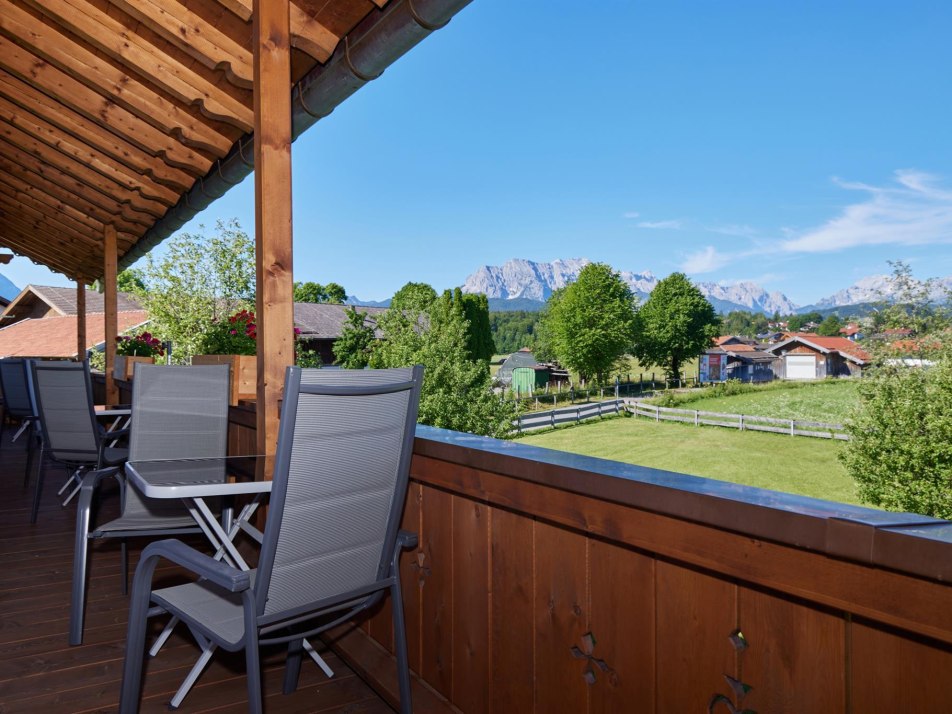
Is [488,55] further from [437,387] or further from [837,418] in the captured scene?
[837,418]

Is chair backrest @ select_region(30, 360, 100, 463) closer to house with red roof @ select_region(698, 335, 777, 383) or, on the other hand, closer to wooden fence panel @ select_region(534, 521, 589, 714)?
wooden fence panel @ select_region(534, 521, 589, 714)

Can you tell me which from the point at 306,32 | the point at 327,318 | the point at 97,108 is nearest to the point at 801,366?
the point at 327,318

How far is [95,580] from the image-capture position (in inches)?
112

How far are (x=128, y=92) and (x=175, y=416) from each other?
2130 millimetres

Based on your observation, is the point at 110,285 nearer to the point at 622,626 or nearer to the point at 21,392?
the point at 21,392

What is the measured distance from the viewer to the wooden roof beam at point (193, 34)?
8.91 ft

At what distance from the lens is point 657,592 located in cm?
107

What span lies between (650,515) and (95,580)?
2.76 meters

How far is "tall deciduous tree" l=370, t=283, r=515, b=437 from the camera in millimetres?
32812

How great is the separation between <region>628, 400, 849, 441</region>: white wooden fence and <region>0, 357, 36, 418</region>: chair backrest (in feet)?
91.1

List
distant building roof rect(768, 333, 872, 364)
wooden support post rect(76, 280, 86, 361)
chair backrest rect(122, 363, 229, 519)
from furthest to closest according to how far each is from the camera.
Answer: distant building roof rect(768, 333, 872, 364) → wooden support post rect(76, 280, 86, 361) → chair backrest rect(122, 363, 229, 519)

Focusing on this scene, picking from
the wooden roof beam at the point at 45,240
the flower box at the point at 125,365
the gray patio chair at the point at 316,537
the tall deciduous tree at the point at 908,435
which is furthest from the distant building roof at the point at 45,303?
the tall deciduous tree at the point at 908,435

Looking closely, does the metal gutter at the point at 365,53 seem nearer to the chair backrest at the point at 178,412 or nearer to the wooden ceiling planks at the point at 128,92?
the wooden ceiling planks at the point at 128,92

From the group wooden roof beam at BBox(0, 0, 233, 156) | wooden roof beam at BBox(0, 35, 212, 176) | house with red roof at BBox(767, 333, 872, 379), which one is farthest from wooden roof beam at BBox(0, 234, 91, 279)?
house with red roof at BBox(767, 333, 872, 379)
